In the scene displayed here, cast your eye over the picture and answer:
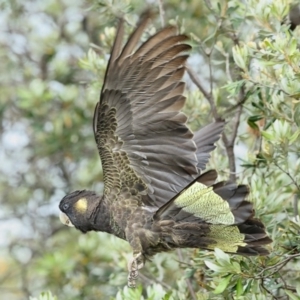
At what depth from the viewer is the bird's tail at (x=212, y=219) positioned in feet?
8.13

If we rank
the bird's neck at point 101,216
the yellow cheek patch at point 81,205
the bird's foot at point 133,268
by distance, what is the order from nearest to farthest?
the bird's foot at point 133,268 → the bird's neck at point 101,216 → the yellow cheek patch at point 81,205

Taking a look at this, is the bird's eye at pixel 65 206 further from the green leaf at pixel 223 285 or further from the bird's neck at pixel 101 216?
the green leaf at pixel 223 285

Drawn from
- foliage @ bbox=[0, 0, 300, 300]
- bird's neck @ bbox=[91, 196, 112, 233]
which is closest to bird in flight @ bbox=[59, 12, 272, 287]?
bird's neck @ bbox=[91, 196, 112, 233]

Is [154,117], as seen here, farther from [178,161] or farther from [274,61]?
[274,61]

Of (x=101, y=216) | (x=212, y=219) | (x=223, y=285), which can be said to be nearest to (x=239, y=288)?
(x=223, y=285)

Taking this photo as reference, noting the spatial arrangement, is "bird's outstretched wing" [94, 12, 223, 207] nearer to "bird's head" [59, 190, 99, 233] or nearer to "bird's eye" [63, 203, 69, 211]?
"bird's head" [59, 190, 99, 233]

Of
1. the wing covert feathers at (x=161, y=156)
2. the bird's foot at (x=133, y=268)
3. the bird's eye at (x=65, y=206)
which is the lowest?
the bird's foot at (x=133, y=268)

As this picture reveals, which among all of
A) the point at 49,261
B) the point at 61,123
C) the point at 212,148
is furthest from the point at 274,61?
the point at 61,123

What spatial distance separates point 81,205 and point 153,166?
423 mm

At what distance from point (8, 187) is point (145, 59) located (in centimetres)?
271

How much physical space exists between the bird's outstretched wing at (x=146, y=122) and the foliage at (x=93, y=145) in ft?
0.81

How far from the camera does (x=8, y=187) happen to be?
5.22 meters

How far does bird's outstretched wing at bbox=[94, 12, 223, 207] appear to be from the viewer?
2.73 m

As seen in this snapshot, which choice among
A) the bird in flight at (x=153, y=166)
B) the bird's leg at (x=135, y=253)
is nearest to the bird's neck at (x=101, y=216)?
the bird in flight at (x=153, y=166)
